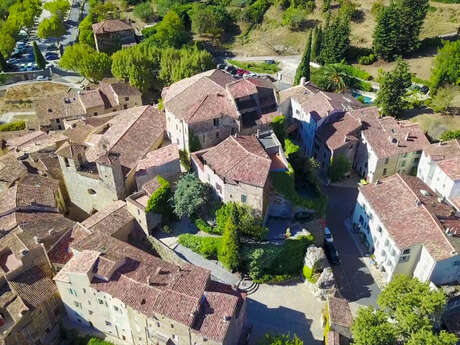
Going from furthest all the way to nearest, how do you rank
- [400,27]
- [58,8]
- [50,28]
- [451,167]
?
1. [58,8]
2. [50,28]
3. [400,27]
4. [451,167]

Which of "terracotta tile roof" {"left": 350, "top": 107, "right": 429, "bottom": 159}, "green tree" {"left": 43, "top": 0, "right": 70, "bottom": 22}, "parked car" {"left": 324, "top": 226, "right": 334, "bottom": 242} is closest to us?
"parked car" {"left": 324, "top": 226, "right": 334, "bottom": 242}

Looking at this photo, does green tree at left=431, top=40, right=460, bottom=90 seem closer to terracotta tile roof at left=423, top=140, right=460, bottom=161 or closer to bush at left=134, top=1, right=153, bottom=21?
terracotta tile roof at left=423, top=140, right=460, bottom=161

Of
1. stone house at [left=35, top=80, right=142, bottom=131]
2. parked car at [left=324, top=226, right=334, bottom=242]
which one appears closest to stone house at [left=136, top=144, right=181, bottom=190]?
parked car at [left=324, top=226, right=334, bottom=242]

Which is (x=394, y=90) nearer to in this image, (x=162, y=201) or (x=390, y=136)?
(x=390, y=136)

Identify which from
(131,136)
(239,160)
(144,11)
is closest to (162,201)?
(239,160)

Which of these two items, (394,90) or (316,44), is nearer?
(394,90)

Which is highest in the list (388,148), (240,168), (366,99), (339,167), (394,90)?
(240,168)

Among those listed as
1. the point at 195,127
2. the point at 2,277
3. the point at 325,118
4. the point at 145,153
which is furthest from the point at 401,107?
the point at 2,277
